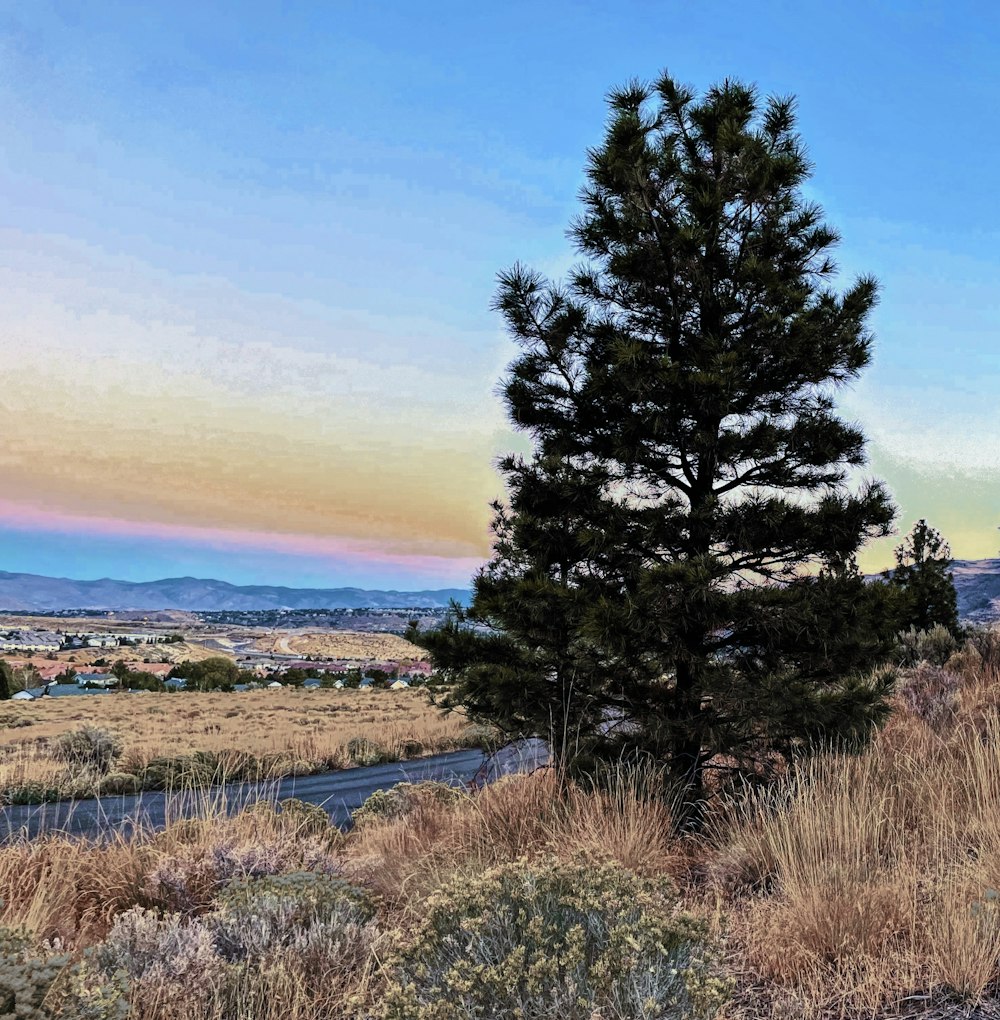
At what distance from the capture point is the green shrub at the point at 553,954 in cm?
278

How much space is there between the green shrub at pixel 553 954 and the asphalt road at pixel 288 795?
14.9 ft

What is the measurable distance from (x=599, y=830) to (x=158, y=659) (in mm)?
103700

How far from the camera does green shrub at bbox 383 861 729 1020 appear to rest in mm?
2775

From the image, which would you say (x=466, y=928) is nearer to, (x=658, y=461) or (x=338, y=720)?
(x=658, y=461)

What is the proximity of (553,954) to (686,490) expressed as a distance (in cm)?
524

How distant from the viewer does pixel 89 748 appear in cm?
1862

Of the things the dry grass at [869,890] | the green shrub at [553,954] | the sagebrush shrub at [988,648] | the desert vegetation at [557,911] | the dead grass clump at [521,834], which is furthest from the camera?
the sagebrush shrub at [988,648]

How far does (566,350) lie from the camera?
26.0 ft

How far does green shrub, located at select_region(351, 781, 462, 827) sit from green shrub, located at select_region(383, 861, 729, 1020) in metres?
3.50

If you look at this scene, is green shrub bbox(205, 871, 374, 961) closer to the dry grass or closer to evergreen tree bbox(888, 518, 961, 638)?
the dry grass

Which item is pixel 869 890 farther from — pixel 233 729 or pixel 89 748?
pixel 233 729

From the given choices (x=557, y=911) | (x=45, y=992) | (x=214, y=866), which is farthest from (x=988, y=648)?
(x=45, y=992)

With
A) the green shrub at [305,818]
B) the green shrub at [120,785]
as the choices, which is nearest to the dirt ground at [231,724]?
the green shrub at [120,785]

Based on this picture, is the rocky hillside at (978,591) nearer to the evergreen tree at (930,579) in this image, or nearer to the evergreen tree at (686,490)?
the evergreen tree at (930,579)
